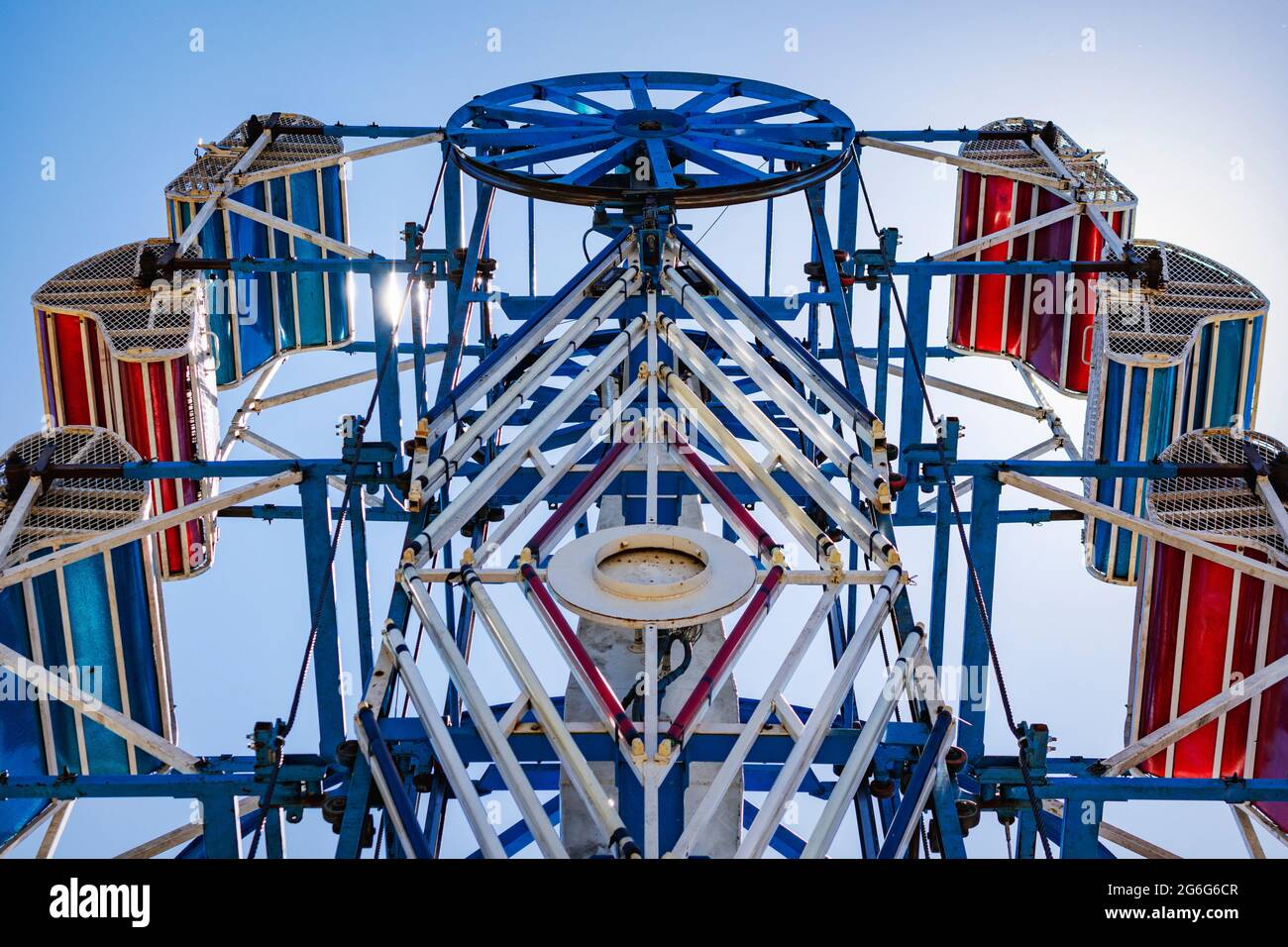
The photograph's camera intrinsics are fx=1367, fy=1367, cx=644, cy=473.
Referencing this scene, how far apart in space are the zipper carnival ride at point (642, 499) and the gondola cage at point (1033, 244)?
8 cm

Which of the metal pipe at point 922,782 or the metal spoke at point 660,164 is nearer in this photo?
the metal pipe at point 922,782

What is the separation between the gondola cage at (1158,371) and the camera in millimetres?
18500

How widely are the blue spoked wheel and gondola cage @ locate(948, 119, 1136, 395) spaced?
18.8 ft

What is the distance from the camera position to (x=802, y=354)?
46.0 ft

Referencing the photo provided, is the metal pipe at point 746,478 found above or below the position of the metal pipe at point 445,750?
above

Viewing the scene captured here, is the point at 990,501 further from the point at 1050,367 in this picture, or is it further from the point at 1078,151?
the point at 1078,151

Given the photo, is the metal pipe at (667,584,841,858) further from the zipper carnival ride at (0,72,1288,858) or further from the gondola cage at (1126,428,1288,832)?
the gondola cage at (1126,428,1288,832)

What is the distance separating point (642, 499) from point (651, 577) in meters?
5.86

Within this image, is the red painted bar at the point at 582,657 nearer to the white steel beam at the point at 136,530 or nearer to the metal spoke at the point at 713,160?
the white steel beam at the point at 136,530

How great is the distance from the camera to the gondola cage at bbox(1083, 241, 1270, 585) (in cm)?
1850

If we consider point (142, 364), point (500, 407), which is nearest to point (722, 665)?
point (500, 407)

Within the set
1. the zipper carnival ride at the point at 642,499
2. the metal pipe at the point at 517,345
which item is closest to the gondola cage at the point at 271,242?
the zipper carnival ride at the point at 642,499

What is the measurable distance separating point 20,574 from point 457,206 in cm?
948
